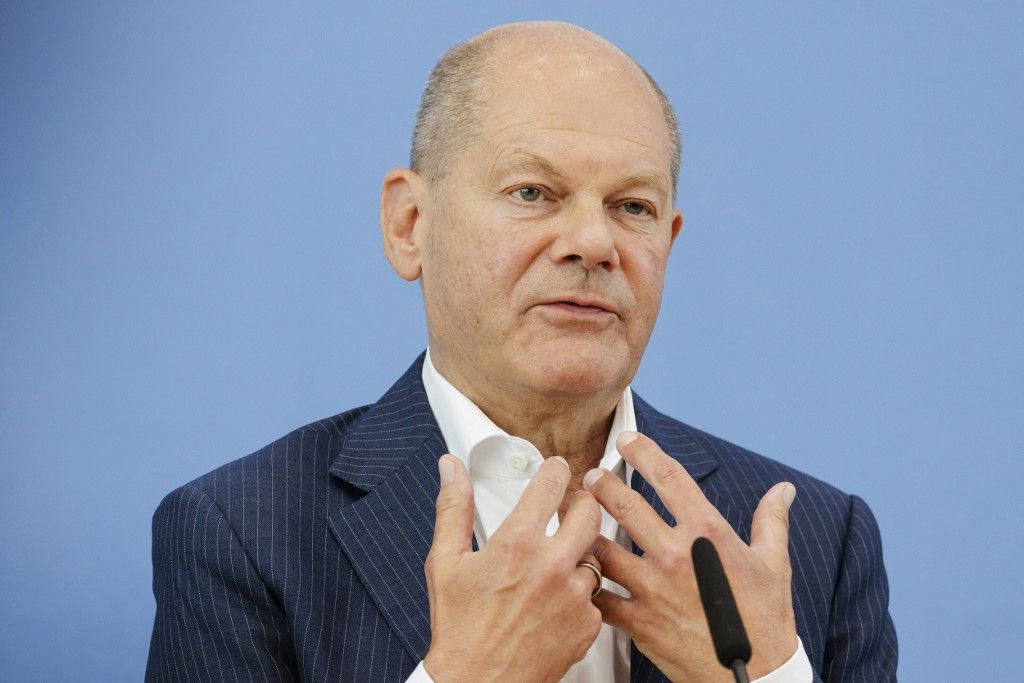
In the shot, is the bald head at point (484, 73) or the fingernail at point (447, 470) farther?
the bald head at point (484, 73)

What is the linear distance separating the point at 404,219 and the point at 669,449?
0.54 metres

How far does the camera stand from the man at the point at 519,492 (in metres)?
1.59

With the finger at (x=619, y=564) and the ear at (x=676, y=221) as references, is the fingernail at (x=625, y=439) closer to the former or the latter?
the finger at (x=619, y=564)

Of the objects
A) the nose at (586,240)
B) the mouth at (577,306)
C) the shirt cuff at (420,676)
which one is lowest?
the shirt cuff at (420,676)

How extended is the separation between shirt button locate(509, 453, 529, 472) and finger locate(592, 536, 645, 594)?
24cm

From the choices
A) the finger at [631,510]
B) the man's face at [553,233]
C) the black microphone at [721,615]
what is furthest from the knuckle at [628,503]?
the black microphone at [721,615]

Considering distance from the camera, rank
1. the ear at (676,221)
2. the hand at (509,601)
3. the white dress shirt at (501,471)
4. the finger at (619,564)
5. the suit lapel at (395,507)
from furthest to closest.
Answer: the ear at (676,221) → the white dress shirt at (501,471) → the suit lapel at (395,507) → the finger at (619,564) → the hand at (509,601)

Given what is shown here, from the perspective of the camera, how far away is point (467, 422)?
1.92 meters

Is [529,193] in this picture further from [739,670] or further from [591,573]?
[739,670]

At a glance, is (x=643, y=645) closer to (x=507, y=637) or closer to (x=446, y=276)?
(x=507, y=637)

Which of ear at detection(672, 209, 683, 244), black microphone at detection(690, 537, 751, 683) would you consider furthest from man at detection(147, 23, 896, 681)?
black microphone at detection(690, 537, 751, 683)

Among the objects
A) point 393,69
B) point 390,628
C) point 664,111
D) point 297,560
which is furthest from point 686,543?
point 393,69

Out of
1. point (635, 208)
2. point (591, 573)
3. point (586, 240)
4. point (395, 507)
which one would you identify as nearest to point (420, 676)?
point (591, 573)

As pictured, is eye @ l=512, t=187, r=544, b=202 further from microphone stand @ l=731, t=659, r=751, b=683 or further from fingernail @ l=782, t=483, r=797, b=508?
microphone stand @ l=731, t=659, r=751, b=683
